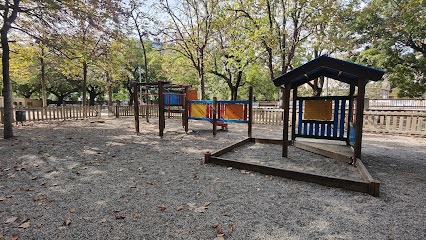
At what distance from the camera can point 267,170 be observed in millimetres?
4477

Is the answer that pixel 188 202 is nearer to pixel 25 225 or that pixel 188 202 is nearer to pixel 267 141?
pixel 25 225

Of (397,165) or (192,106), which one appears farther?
(192,106)

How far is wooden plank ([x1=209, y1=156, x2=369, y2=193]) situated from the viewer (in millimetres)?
3567

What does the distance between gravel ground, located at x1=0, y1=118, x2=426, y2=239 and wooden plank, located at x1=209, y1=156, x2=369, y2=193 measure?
122 millimetres

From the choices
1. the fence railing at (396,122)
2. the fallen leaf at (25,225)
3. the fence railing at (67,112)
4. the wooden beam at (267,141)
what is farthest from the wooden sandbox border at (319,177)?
the fence railing at (67,112)

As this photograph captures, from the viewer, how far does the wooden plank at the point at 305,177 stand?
357 cm

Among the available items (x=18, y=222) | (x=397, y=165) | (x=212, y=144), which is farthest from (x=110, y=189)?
(x=397, y=165)

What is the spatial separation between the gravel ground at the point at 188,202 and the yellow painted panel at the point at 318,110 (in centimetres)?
168

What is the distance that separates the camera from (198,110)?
10.1 m

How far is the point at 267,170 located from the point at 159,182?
7.52ft

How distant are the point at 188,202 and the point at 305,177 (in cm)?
236

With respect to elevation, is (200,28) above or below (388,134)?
above

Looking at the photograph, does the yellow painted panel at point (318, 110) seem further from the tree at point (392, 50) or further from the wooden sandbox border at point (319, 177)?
the tree at point (392, 50)

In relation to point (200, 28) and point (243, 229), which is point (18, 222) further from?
point (200, 28)
